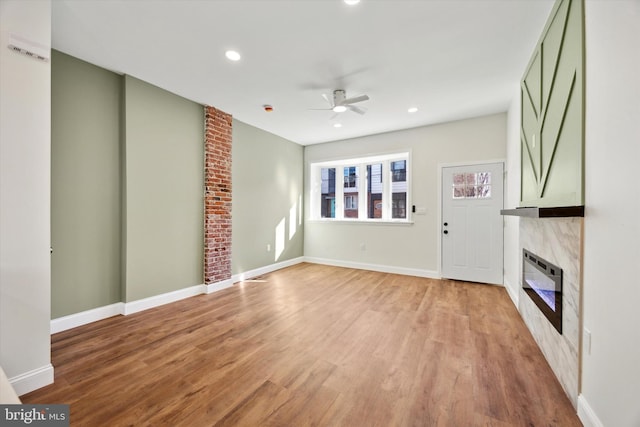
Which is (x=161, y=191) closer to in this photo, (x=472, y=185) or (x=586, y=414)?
(x=586, y=414)

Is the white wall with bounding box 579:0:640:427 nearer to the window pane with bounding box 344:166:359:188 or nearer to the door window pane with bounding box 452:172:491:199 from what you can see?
the door window pane with bounding box 452:172:491:199

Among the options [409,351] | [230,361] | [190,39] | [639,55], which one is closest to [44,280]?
[230,361]

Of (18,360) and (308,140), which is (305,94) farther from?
(18,360)

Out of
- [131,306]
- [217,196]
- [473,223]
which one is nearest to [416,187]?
Result: [473,223]

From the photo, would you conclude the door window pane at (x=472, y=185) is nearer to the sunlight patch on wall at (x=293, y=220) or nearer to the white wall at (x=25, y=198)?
the sunlight patch on wall at (x=293, y=220)

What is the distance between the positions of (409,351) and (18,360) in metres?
2.92

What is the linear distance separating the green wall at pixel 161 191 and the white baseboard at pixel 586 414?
13.6 ft

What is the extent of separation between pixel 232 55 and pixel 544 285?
12.1 ft

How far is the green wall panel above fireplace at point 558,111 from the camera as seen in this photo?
5.47 feet

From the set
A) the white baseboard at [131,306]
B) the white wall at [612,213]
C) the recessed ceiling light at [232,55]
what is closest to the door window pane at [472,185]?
the white wall at [612,213]

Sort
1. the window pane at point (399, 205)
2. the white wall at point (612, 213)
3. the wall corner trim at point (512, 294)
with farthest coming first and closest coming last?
1. the window pane at point (399, 205)
2. the wall corner trim at point (512, 294)
3. the white wall at point (612, 213)

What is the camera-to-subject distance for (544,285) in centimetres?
226

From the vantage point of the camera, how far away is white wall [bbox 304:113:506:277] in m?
4.39

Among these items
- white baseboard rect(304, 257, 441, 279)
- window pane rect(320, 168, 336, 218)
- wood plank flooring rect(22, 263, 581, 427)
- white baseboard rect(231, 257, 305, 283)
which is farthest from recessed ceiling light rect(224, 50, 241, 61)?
white baseboard rect(304, 257, 441, 279)
